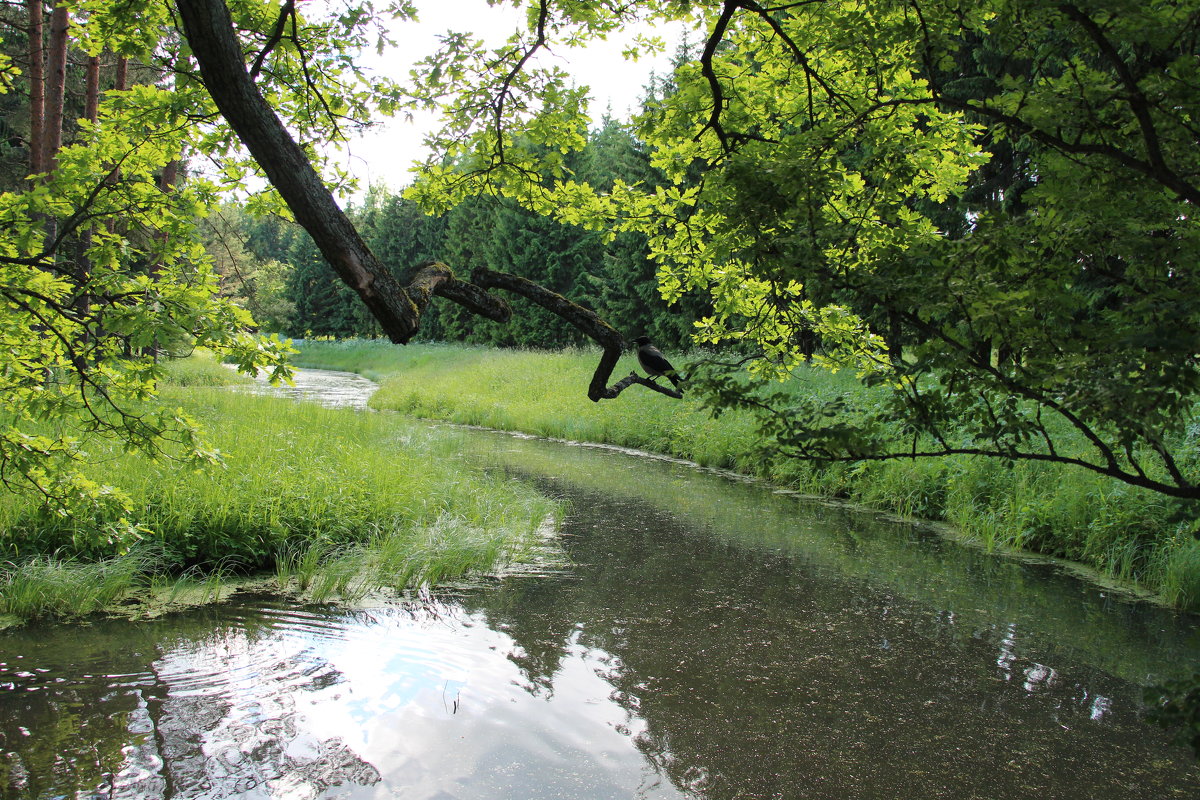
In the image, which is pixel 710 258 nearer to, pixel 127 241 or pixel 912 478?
pixel 127 241

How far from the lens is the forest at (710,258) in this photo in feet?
8.57

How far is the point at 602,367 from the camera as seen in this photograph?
145 inches

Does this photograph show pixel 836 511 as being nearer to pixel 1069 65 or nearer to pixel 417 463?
pixel 417 463

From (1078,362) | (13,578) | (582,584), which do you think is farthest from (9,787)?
(1078,362)

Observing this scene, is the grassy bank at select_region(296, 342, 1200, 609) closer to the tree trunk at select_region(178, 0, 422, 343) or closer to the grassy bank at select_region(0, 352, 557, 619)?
the tree trunk at select_region(178, 0, 422, 343)

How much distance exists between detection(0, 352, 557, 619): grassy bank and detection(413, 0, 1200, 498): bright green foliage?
3250 mm

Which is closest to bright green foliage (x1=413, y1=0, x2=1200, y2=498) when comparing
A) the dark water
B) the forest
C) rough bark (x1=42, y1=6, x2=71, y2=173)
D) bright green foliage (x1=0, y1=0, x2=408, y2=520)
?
the forest

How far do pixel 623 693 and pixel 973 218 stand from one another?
3.23m

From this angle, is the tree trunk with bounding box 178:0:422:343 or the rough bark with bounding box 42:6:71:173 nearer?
the tree trunk with bounding box 178:0:422:343

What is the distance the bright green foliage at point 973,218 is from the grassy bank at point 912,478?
36 centimetres

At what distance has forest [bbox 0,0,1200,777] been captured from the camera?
2.61m

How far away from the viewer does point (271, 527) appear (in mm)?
6441

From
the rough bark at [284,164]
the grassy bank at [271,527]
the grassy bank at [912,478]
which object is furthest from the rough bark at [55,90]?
the rough bark at [284,164]

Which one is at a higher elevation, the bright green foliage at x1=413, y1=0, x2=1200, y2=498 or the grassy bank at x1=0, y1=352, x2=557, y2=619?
the bright green foliage at x1=413, y1=0, x2=1200, y2=498
